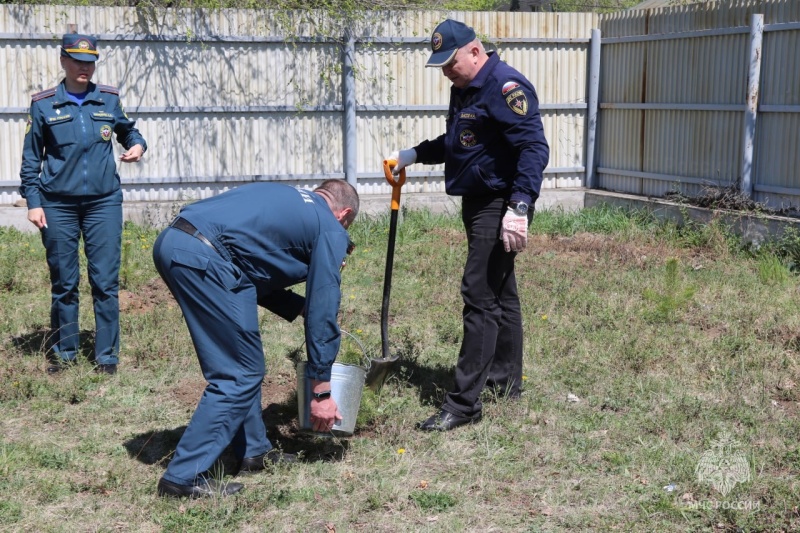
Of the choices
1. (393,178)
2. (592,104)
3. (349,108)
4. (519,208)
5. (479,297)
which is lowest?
(479,297)

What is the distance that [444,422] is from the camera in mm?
4934

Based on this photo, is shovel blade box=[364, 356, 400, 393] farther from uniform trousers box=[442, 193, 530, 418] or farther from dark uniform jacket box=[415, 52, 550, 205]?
dark uniform jacket box=[415, 52, 550, 205]

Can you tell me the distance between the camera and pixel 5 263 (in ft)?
27.6

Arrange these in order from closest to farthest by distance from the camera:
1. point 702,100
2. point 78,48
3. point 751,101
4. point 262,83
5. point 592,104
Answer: point 78,48 → point 751,101 → point 702,100 → point 262,83 → point 592,104

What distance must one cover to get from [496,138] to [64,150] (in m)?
2.71

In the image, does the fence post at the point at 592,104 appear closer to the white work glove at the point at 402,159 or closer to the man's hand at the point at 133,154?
the white work glove at the point at 402,159

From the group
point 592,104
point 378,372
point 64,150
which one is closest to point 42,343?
point 64,150

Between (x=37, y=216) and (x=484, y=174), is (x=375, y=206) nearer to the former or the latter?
(x=37, y=216)

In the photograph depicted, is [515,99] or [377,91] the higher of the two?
[377,91]

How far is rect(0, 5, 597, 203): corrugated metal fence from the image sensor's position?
9992 millimetres

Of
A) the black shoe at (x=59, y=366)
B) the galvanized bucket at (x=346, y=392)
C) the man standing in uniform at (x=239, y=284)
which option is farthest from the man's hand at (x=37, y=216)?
the galvanized bucket at (x=346, y=392)

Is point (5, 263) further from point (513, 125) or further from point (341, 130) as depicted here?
point (513, 125)

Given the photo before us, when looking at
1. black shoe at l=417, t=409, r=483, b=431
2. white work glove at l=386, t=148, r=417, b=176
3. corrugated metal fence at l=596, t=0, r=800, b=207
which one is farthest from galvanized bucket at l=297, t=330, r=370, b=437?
corrugated metal fence at l=596, t=0, r=800, b=207

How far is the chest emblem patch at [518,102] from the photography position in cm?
471
